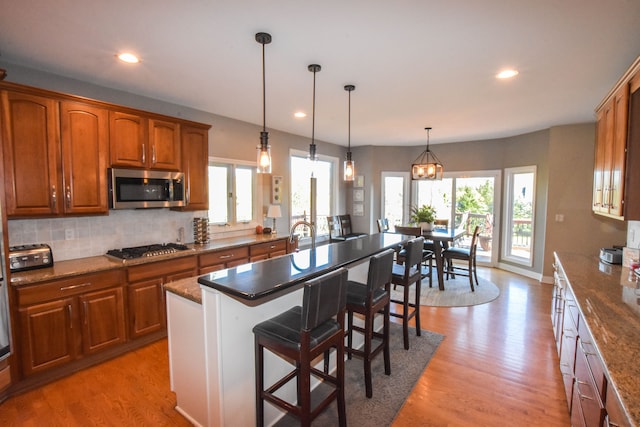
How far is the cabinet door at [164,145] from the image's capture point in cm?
327

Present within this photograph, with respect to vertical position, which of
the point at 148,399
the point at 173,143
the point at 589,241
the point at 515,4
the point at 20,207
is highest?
the point at 515,4

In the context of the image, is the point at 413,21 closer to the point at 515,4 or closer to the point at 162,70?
the point at 515,4

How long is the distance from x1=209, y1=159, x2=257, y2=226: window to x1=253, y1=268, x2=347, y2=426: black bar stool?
2.84 meters

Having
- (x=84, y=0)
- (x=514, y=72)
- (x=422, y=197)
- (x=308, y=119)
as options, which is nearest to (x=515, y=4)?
(x=514, y=72)

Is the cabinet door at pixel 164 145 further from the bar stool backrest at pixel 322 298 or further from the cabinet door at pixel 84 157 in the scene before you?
the bar stool backrest at pixel 322 298

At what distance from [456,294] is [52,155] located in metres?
5.13

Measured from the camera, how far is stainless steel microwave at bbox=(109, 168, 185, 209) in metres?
3.00

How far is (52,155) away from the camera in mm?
2609

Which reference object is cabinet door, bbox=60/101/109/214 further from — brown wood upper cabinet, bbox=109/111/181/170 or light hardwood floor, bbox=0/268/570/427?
light hardwood floor, bbox=0/268/570/427

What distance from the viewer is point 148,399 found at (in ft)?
7.63

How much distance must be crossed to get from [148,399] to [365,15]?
3.12m

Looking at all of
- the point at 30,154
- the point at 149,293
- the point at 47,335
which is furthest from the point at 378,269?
the point at 30,154

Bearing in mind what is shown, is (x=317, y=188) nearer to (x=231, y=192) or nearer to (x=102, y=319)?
(x=231, y=192)

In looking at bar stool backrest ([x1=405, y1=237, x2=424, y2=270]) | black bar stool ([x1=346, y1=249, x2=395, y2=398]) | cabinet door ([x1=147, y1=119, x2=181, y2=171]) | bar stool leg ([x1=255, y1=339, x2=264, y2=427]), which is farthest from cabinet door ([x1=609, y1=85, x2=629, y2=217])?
cabinet door ([x1=147, y1=119, x2=181, y2=171])
